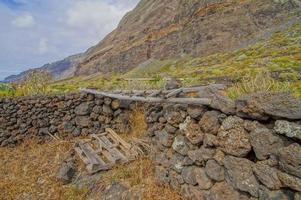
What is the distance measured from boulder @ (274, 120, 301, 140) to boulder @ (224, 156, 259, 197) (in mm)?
794

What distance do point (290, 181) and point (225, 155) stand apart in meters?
1.37

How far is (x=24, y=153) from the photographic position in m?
11.1

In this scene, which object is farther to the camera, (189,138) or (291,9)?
(291,9)

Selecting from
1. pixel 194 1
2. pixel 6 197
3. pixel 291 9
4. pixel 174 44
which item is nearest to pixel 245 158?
pixel 6 197

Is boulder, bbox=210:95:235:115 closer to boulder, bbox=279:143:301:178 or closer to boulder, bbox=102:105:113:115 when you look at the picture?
boulder, bbox=279:143:301:178

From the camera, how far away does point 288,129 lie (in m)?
3.70

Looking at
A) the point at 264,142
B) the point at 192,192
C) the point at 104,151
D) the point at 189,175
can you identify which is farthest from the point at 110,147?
the point at 264,142

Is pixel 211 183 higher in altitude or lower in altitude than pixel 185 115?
lower

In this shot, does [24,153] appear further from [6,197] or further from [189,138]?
[189,138]

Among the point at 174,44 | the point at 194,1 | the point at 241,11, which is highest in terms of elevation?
the point at 194,1

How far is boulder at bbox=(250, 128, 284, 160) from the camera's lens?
154 inches

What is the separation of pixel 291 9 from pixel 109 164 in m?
62.6

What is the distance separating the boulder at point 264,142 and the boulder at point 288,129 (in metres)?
0.13

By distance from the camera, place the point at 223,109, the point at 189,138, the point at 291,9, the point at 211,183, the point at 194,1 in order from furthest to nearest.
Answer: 1. the point at 194,1
2. the point at 291,9
3. the point at 189,138
4. the point at 211,183
5. the point at 223,109
